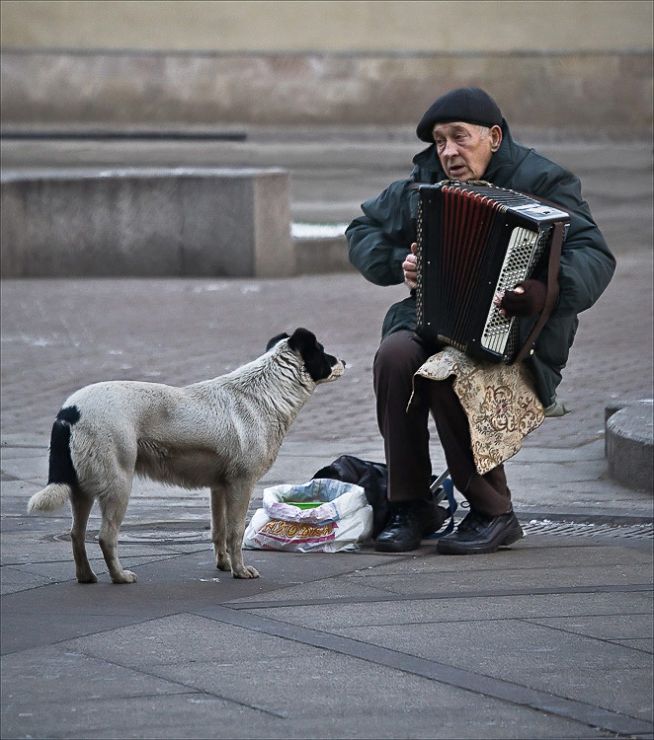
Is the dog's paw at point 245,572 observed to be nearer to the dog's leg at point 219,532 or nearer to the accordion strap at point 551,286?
the dog's leg at point 219,532

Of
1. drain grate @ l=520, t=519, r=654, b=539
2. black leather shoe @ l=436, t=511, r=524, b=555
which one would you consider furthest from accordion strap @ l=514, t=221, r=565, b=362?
drain grate @ l=520, t=519, r=654, b=539

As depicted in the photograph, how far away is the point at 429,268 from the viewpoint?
612 cm

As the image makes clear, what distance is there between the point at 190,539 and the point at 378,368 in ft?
3.71

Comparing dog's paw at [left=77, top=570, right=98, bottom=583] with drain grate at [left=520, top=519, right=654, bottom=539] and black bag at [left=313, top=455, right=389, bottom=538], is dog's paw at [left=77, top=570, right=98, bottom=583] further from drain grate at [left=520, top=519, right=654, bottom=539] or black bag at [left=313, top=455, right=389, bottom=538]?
drain grate at [left=520, top=519, right=654, bottom=539]

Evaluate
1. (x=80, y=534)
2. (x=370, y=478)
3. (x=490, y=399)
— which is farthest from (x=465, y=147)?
(x=80, y=534)

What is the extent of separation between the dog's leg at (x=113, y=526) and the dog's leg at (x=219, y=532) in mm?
351

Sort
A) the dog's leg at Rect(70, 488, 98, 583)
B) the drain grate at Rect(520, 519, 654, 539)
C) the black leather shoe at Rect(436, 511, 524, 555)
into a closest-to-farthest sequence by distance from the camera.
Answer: the dog's leg at Rect(70, 488, 98, 583), the black leather shoe at Rect(436, 511, 524, 555), the drain grate at Rect(520, 519, 654, 539)

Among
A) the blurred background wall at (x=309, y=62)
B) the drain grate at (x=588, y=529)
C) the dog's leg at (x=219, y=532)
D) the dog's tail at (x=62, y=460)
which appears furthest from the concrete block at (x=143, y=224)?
the blurred background wall at (x=309, y=62)

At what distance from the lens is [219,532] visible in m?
6.05

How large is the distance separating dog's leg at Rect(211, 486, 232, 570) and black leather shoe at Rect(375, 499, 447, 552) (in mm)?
629

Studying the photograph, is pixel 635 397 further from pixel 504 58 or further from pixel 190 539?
pixel 504 58

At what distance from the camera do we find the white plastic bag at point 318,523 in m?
6.30

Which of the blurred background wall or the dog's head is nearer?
the dog's head

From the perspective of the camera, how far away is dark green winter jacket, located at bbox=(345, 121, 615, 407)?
19.8 feet
